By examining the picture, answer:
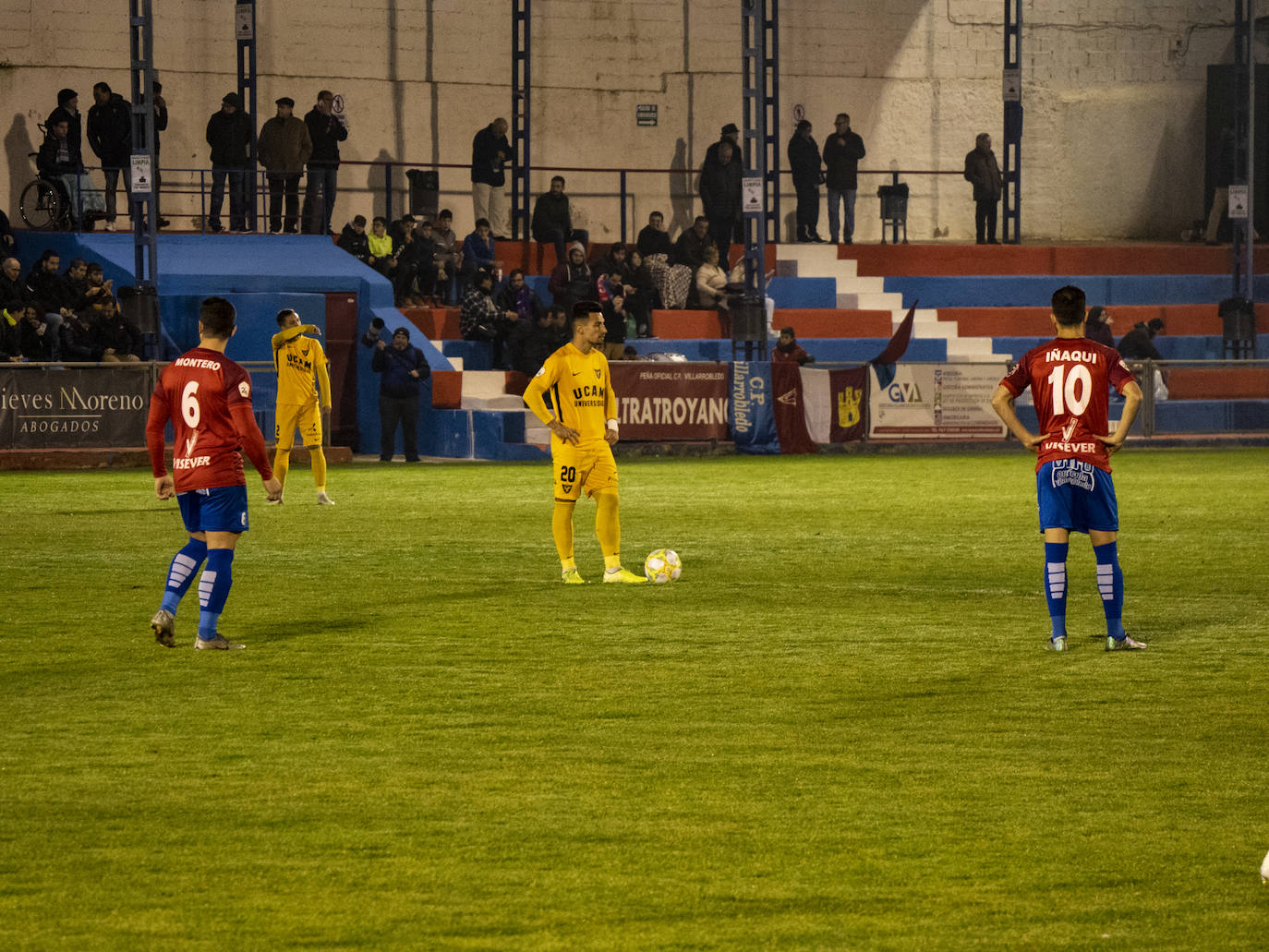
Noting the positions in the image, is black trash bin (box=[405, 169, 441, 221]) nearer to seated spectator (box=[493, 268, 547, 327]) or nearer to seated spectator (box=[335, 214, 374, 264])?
seated spectator (box=[335, 214, 374, 264])

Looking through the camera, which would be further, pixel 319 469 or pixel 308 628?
pixel 319 469

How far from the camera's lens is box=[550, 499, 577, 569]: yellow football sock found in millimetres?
12961

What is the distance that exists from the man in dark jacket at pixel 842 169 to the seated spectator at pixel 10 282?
15.6 m

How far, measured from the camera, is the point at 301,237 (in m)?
30.8

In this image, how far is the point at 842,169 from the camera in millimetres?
35156

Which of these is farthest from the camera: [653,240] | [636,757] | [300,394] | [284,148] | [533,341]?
[653,240]

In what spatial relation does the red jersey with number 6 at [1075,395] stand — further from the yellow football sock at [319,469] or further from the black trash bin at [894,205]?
the black trash bin at [894,205]

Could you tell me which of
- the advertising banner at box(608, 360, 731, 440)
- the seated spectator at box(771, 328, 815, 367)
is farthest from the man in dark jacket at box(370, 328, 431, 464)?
the seated spectator at box(771, 328, 815, 367)

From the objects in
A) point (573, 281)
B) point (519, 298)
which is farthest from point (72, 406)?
point (573, 281)

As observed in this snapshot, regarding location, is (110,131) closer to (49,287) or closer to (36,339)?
(49,287)

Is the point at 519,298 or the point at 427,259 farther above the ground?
the point at 427,259

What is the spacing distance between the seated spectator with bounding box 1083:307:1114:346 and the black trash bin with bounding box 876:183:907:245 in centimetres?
692

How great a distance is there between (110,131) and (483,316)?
21.1 ft

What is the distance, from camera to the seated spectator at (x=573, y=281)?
30500mm
